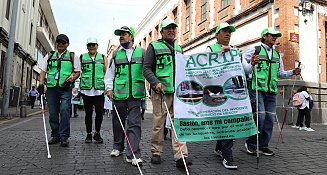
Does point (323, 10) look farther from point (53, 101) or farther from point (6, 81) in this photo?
point (6, 81)

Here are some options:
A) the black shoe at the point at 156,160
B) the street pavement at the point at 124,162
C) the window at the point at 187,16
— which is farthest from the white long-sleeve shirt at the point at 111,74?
the window at the point at 187,16

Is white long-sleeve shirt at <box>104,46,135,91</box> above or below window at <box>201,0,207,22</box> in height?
below

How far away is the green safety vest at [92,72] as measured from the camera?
17.9 ft

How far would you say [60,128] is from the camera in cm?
525

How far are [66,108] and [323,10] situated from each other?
43.2 feet

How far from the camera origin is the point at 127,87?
4.13 meters

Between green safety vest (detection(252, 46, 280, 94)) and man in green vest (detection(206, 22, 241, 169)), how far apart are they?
92cm

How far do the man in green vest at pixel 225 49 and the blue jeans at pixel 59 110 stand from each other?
2814 mm

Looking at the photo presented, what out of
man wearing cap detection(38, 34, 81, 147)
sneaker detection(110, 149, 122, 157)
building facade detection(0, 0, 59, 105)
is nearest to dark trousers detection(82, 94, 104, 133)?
man wearing cap detection(38, 34, 81, 147)

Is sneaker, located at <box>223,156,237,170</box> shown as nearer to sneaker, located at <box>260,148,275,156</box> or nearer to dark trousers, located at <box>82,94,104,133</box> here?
sneaker, located at <box>260,148,275,156</box>

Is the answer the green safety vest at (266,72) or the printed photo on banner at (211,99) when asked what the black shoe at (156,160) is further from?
the green safety vest at (266,72)

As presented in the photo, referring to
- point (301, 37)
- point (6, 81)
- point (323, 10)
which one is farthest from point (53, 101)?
point (323, 10)

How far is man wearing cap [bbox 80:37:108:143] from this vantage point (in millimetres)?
5461

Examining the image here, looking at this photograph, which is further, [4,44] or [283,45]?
[4,44]
